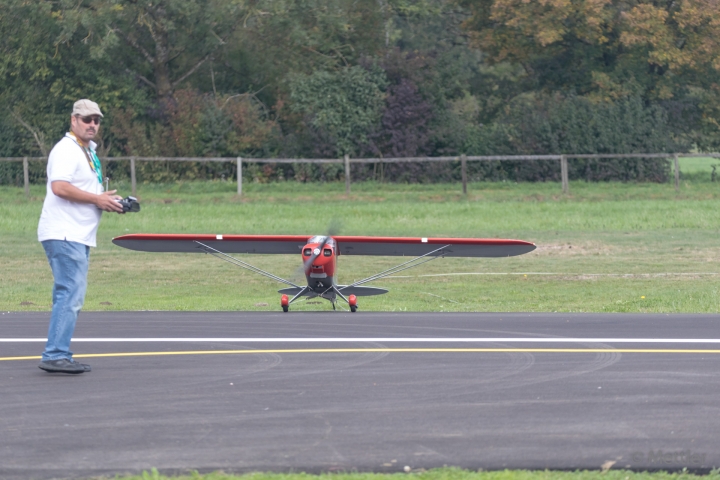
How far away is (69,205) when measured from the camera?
23.0 ft

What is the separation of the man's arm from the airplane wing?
6061mm

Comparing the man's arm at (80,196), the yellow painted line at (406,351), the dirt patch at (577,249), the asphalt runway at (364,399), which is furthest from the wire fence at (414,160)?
the man's arm at (80,196)

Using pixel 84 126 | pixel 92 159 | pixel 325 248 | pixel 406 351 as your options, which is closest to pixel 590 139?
pixel 325 248

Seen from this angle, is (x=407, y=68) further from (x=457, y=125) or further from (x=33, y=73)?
(x=33, y=73)

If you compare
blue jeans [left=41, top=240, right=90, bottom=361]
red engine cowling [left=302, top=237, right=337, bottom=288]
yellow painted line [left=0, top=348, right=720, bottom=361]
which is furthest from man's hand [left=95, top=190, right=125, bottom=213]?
red engine cowling [left=302, top=237, right=337, bottom=288]

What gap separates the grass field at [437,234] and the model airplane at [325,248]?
0.71 m

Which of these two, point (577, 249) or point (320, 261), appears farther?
point (577, 249)

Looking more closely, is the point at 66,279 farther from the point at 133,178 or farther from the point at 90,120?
the point at 133,178

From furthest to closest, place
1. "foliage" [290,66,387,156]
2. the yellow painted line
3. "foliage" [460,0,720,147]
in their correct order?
"foliage" [290,66,387,156] → "foliage" [460,0,720,147] → the yellow painted line

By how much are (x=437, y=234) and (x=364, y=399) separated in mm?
18920

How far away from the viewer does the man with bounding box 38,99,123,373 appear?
22.7 feet

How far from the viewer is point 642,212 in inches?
1152

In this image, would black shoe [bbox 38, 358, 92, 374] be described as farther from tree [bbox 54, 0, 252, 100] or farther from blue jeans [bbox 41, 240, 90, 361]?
tree [bbox 54, 0, 252, 100]

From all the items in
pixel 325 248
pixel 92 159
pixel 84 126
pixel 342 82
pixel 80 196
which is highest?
pixel 342 82
